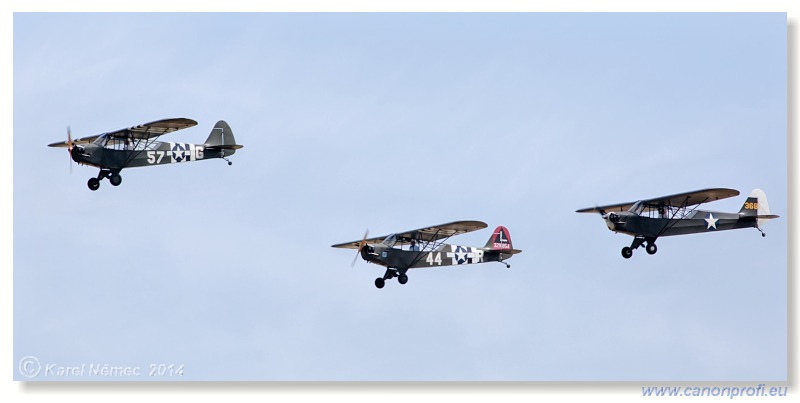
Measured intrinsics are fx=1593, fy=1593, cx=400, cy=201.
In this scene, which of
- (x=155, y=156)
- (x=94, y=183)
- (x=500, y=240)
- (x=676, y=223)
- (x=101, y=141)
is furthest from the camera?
(x=500, y=240)

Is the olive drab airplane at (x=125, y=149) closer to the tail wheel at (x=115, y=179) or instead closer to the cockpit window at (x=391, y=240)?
the tail wheel at (x=115, y=179)

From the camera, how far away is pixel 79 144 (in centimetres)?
4103

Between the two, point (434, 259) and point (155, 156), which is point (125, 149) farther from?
point (434, 259)

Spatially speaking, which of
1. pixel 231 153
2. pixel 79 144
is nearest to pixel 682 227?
pixel 231 153

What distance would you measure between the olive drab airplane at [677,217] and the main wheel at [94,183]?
13.2m

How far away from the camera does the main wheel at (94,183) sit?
41438mm

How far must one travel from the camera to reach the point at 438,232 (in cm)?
4278

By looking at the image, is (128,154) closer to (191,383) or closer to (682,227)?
(191,383)

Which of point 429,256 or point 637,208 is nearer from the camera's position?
point 637,208

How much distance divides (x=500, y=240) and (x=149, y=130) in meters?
10.4

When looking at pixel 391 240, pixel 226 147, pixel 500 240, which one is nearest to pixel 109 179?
pixel 226 147

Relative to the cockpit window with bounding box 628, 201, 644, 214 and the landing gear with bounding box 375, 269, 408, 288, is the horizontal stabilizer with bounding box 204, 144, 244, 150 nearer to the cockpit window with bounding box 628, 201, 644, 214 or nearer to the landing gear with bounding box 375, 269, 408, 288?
the landing gear with bounding box 375, 269, 408, 288

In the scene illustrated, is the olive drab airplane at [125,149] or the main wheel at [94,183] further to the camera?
the main wheel at [94,183]

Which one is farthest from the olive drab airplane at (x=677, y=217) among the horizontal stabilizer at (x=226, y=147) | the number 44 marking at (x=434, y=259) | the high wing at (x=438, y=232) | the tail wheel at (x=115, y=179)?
the tail wheel at (x=115, y=179)
